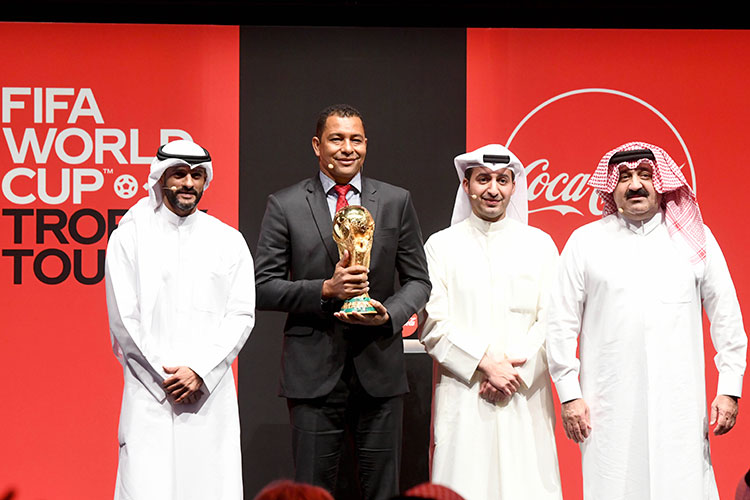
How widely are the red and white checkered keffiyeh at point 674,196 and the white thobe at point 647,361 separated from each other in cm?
4

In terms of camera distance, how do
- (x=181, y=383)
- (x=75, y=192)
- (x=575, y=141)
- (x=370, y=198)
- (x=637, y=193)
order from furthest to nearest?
(x=575, y=141)
(x=75, y=192)
(x=370, y=198)
(x=637, y=193)
(x=181, y=383)

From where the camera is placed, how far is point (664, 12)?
5.62m

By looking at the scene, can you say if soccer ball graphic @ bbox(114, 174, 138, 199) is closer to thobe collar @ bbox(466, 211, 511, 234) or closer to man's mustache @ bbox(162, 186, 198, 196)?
man's mustache @ bbox(162, 186, 198, 196)

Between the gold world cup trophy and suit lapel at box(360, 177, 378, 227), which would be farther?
suit lapel at box(360, 177, 378, 227)

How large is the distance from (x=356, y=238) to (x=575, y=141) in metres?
2.30

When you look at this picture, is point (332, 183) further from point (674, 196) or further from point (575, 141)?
point (575, 141)

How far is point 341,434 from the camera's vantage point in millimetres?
3965

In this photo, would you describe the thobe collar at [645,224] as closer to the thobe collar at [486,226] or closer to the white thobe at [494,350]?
the white thobe at [494,350]

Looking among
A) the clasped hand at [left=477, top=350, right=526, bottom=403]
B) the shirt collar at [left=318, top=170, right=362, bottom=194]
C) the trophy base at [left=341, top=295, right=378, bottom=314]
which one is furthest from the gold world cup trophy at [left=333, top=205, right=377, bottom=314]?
the clasped hand at [left=477, top=350, right=526, bottom=403]

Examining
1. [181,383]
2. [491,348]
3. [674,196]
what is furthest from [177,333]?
[674,196]

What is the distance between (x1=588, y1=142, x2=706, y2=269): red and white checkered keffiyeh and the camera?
388 cm

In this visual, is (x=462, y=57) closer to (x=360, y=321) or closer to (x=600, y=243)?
(x=600, y=243)

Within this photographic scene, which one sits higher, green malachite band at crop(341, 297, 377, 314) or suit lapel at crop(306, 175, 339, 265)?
suit lapel at crop(306, 175, 339, 265)

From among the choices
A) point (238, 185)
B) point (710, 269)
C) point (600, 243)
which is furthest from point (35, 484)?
point (710, 269)
